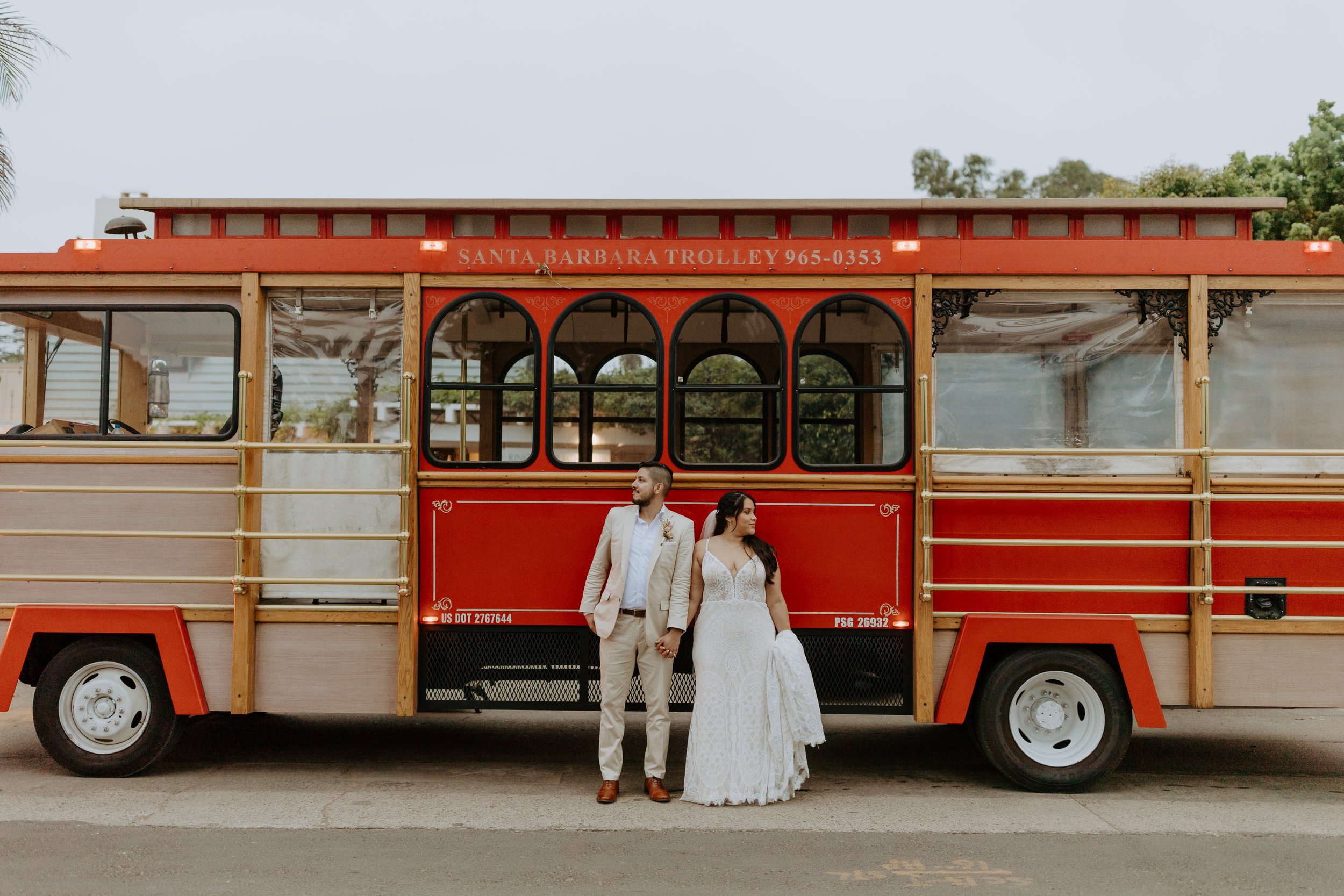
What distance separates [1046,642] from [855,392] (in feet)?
5.75

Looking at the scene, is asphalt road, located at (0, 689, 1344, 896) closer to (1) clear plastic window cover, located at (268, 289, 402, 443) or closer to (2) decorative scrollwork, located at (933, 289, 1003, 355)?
(1) clear plastic window cover, located at (268, 289, 402, 443)

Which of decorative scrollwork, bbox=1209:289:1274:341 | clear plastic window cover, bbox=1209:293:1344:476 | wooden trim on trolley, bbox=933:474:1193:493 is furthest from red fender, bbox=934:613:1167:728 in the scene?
decorative scrollwork, bbox=1209:289:1274:341

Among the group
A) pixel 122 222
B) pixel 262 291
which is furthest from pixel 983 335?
pixel 122 222

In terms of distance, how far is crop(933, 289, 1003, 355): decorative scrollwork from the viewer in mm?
6008

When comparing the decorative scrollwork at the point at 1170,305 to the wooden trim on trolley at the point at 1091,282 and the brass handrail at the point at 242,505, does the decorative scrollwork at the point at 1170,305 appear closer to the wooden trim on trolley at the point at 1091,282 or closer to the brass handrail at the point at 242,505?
the wooden trim on trolley at the point at 1091,282

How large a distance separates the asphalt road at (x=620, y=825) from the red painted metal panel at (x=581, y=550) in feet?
3.42

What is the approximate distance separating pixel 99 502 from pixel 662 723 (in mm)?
3498

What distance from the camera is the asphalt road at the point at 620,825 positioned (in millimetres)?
4508

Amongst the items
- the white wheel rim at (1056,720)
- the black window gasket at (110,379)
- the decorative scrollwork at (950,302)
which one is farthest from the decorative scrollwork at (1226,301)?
the black window gasket at (110,379)

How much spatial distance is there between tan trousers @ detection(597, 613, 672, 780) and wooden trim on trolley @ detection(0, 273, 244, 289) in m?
3.07

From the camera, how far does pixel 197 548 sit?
19.5 feet

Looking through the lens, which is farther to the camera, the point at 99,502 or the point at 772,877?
the point at 99,502

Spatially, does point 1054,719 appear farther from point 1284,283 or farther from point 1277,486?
point 1284,283

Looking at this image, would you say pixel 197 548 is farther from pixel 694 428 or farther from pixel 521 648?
pixel 694 428
